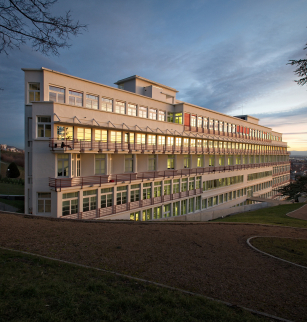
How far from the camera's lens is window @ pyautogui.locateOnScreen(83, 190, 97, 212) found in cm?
1906

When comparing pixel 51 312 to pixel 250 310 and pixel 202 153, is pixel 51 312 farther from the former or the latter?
pixel 202 153

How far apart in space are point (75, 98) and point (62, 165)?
238 inches

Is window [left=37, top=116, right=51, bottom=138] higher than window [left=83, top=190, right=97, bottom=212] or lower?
higher

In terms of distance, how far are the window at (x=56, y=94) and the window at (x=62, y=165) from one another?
15.1 feet

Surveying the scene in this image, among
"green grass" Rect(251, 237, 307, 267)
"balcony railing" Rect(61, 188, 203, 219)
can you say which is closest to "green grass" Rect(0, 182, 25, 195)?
"balcony railing" Rect(61, 188, 203, 219)

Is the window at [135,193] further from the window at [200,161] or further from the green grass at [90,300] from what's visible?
the green grass at [90,300]

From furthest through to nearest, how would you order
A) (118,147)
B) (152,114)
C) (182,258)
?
(152,114) < (118,147) < (182,258)

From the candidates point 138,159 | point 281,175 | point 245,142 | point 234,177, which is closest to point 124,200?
point 138,159

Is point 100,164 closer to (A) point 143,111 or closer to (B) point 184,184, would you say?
(A) point 143,111

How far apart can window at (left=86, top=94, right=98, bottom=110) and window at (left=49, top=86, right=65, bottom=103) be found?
2414mm

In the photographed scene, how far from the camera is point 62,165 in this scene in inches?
718

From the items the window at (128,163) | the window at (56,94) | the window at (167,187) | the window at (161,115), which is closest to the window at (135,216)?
the window at (128,163)

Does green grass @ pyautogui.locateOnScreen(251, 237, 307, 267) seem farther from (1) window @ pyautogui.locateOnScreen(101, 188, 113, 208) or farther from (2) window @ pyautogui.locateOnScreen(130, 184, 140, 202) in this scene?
(2) window @ pyautogui.locateOnScreen(130, 184, 140, 202)

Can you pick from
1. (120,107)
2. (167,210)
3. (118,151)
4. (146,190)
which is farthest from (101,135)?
(167,210)
